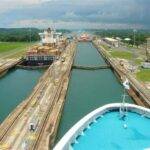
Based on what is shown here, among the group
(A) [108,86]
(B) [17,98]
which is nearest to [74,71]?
(A) [108,86]

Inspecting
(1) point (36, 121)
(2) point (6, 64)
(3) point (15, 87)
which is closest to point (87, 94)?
(3) point (15, 87)

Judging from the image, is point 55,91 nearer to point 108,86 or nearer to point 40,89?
point 40,89

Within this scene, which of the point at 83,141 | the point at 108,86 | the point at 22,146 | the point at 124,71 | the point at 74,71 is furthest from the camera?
the point at 74,71

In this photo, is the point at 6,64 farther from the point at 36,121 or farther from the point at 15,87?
the point at 36,121

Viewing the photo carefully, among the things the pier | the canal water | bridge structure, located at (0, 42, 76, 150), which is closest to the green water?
the pier

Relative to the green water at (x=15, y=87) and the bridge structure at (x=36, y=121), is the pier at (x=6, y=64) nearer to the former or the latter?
the green water at (x=15, y=87)

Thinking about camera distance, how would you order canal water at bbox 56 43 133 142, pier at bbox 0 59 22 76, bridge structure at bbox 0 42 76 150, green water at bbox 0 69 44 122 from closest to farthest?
bridge structure at bbox 0 42 76 150
canal water at bbox 56 43 133 142
green water at bbox 0 69 44 122
pier at bbox 0 59 22 76

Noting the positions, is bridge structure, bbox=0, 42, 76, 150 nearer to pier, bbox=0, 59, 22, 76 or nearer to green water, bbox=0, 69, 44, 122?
green water, bbox=0, 69, 44, 122
